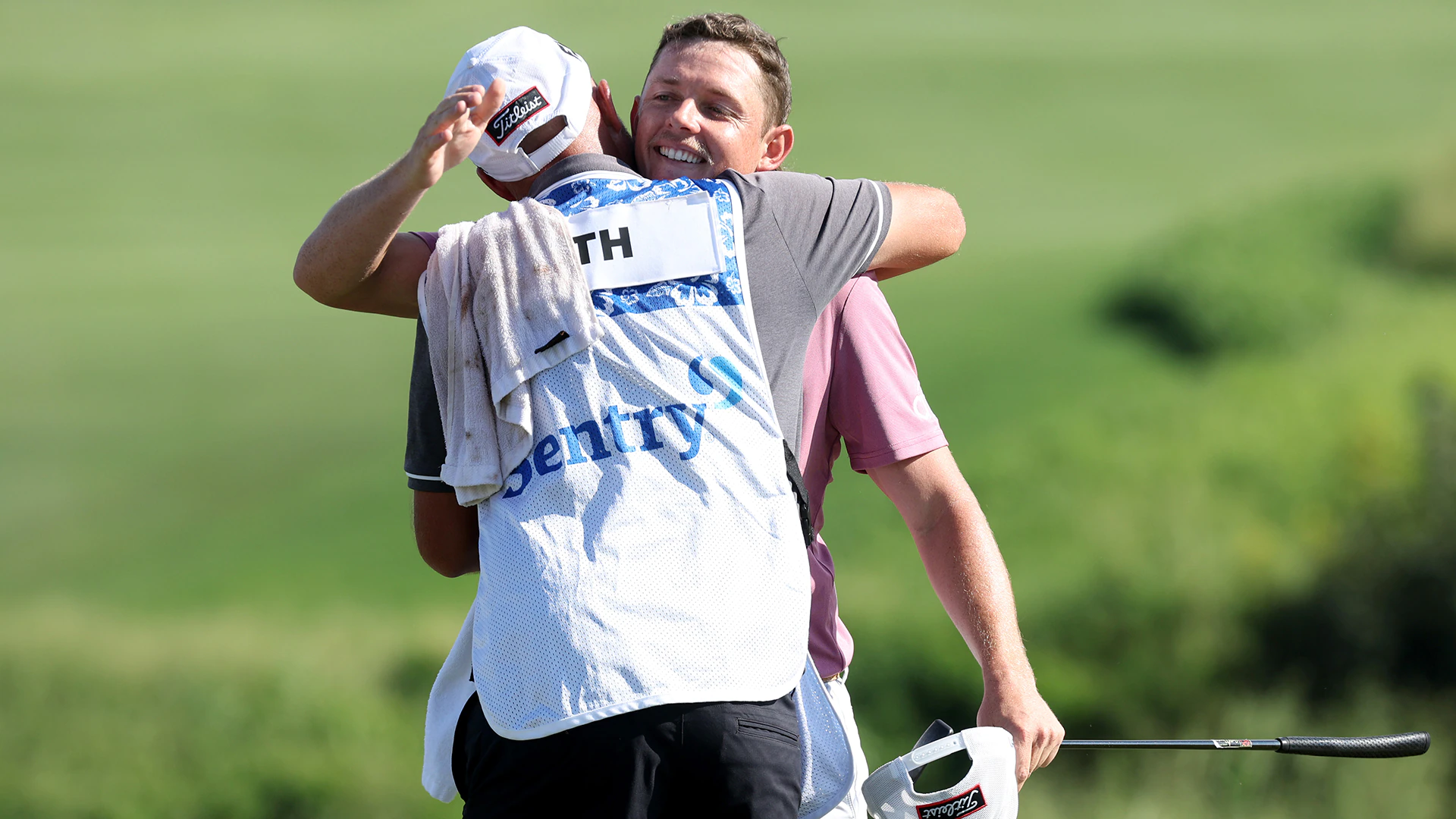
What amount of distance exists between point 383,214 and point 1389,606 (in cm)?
752

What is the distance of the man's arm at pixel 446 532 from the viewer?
1.93 m

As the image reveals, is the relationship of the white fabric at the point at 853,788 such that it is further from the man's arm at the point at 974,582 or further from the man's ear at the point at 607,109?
the man's ear at the point at 607,109

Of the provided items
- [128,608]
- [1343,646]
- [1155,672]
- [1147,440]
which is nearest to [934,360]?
[1147,440]

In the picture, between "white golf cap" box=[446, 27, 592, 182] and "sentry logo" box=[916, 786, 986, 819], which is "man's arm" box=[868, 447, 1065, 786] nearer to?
"sentry logo" box=[916, 786, 986, 819]

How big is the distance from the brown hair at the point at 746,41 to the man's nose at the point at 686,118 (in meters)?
0.16

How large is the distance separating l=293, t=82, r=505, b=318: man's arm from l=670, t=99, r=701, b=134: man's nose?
406 millimetres

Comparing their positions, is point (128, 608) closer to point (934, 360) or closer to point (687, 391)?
point (934, 360)

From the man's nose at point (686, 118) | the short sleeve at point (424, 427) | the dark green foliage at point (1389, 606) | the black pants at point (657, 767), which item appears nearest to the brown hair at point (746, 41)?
the man's nose at point (686, 118)

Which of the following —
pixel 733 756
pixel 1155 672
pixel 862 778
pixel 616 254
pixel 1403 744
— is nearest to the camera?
pixel 733 756

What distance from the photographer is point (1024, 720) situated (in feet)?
6.37

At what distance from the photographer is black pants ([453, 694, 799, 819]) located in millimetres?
1561

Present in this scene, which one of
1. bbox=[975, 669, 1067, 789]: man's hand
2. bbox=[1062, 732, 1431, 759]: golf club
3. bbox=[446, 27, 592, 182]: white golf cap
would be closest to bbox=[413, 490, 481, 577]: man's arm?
bbox=[446, 27, 592, 182]: white golf cap

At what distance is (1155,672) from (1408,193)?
13.4ft

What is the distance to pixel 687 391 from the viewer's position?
1640 millimetres
